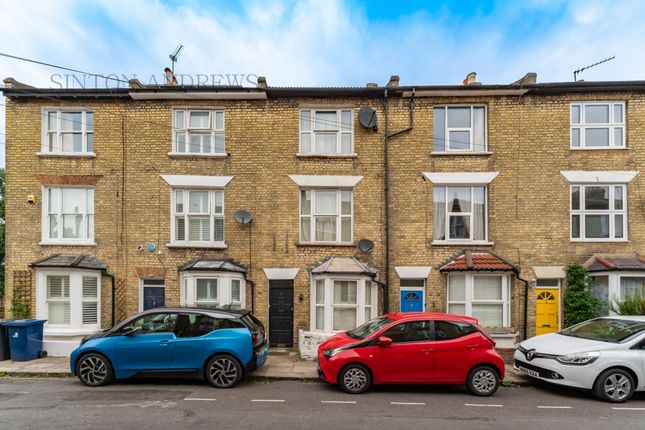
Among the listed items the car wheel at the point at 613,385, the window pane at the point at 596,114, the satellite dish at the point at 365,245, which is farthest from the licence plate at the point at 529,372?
the window pane at the point at 596,114

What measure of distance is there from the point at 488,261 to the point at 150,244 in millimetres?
9688

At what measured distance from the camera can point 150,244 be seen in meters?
10.4

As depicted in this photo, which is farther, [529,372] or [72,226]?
[72,226]

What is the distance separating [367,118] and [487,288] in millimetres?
6016

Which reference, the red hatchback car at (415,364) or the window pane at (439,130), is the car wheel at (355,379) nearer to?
the red hatchback car at (415,364)

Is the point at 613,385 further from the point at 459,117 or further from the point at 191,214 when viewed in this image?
the point at 191,214

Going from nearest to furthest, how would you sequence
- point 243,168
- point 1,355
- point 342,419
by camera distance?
point 342,419 < point 1,355 < point 243,168

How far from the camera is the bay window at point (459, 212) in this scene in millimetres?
10609

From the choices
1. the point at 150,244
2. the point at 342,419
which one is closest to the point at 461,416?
the point at 342,419

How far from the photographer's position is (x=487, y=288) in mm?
10250

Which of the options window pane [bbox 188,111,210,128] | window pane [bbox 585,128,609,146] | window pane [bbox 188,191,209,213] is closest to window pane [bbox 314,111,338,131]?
window pane [bbox 188,111,210,128]

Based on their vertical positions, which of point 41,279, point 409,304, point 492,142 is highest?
point 492,142

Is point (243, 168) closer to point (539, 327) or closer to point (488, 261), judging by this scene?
point (488, 261)

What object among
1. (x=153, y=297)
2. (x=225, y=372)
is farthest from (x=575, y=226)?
(x=153, y=297)
